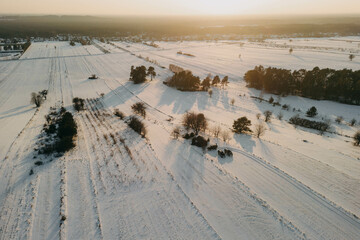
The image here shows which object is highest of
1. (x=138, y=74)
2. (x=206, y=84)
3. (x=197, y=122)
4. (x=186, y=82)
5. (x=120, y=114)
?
(x=138, y=74)

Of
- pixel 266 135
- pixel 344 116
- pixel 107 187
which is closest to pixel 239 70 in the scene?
pixel 344 116

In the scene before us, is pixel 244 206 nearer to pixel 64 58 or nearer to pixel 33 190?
pixel 33 190

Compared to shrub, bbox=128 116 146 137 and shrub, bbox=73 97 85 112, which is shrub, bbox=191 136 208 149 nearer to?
shrub, bbox=128 116 146 137

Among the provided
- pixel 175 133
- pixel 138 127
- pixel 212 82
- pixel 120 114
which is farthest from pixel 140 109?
pixel 212 82

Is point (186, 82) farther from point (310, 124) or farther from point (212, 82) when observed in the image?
point (310, 124)

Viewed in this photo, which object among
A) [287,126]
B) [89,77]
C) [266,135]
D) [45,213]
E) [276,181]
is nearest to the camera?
[45,213]

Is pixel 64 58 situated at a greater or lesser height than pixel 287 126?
greater

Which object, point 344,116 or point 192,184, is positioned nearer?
point 192,184

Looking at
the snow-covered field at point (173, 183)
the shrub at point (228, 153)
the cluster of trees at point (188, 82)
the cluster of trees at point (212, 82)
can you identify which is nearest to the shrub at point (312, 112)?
the snow-covered field at point (173, 183)
